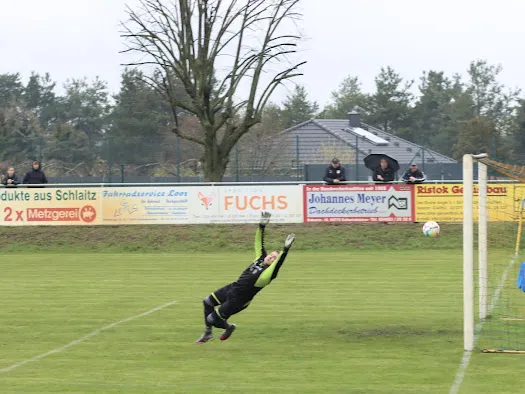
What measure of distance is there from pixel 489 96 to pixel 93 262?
302 feet

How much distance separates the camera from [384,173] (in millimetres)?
34125

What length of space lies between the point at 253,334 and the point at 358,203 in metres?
19.0

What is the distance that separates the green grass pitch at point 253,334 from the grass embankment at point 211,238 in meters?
6.22

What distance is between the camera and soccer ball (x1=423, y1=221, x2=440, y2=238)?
32156mm

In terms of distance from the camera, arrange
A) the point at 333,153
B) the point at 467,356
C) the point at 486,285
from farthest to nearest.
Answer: the point at 333,153 < the point at 486,285 < the point at 467,356

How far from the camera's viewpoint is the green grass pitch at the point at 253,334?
1174cm

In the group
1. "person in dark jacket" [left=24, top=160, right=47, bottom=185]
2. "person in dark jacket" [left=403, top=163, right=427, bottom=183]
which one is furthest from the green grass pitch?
"person in dark jacket" [left=24, top=160, right=47, bottom=185]

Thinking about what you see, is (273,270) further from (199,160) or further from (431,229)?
(199,160)

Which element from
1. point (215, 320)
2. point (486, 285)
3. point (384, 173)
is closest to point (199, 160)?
point (384, 173)

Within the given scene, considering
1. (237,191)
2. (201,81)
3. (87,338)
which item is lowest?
(87,338)

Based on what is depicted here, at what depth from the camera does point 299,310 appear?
1830 centimetres

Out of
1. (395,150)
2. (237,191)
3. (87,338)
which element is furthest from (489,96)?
(87,338)

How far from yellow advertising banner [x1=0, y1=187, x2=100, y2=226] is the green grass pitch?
8.24 meters

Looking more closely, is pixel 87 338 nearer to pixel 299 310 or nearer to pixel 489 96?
pixel 299 310
